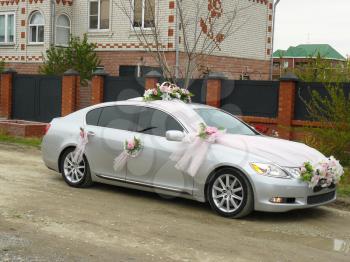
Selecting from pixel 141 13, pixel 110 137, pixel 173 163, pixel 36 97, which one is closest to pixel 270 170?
pixel 173 163

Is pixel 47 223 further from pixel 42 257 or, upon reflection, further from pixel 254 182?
pixel 254 182

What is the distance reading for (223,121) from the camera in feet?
29.3

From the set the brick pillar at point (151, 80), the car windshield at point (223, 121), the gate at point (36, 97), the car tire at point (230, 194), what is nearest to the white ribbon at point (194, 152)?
the car tire at point (230, 194)

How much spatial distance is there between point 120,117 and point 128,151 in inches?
30.8

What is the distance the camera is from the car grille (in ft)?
25.2

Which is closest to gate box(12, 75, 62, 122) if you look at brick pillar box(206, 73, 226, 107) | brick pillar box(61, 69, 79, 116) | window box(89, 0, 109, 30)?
brick pillar box(61, 69, 79, 116)

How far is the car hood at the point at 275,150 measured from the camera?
25.1ft

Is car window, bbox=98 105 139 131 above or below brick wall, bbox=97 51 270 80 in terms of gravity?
below

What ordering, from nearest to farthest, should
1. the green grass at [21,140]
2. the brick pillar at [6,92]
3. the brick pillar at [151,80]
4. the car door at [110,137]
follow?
the car door at [110,137] < the green grass at [21,140] < the brick pillar at [151,80] < the brick pillar at [6,92]

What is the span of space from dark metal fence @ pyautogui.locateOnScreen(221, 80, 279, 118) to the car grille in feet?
24.5

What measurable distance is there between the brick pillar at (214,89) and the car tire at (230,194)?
28.3 feet

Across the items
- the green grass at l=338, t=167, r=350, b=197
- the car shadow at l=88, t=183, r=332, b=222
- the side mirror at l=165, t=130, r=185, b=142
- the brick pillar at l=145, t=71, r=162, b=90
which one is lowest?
the car shadow at l=88, t=183, r=332, b=222

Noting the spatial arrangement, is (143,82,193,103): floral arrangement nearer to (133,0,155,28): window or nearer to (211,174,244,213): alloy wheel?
(211,174,244,213): alloy wheel

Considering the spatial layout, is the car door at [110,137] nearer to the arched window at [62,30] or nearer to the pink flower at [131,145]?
the pink flower at [131,145]
